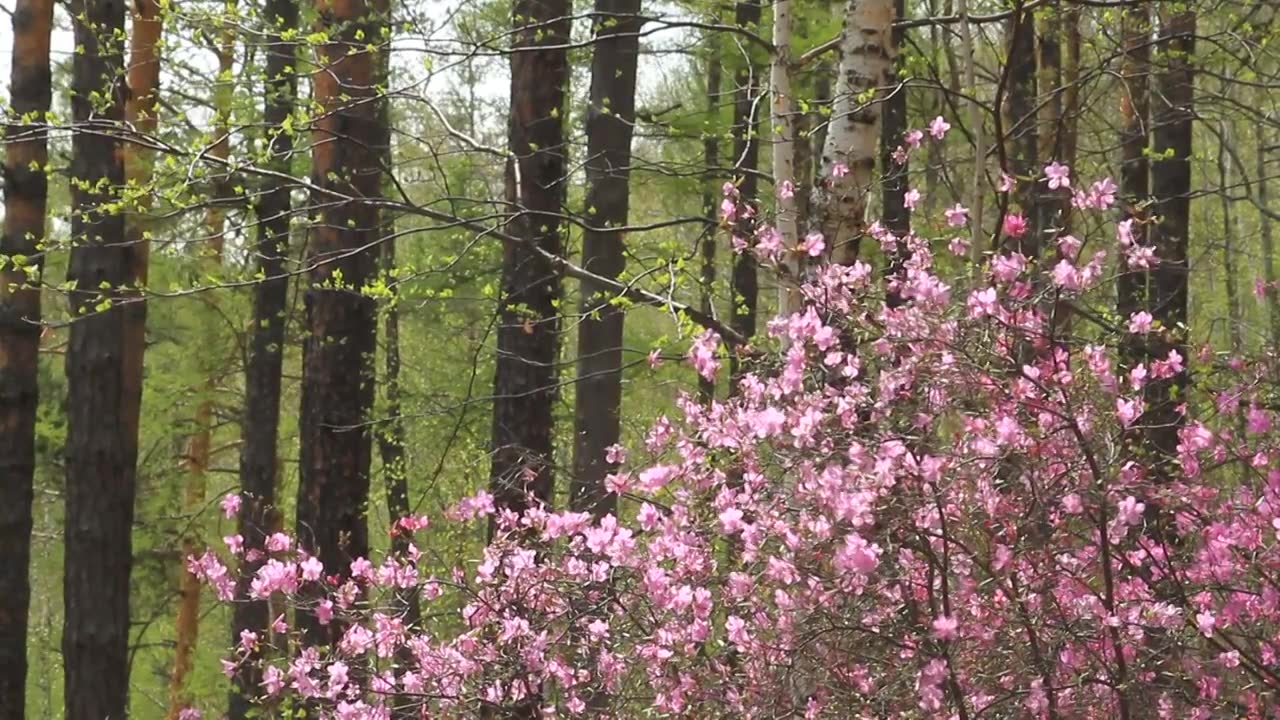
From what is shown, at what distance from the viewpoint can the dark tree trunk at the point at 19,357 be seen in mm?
7324

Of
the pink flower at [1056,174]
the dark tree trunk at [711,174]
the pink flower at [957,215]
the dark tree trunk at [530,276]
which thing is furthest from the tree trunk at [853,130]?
the dark tree trunk at [711,174]

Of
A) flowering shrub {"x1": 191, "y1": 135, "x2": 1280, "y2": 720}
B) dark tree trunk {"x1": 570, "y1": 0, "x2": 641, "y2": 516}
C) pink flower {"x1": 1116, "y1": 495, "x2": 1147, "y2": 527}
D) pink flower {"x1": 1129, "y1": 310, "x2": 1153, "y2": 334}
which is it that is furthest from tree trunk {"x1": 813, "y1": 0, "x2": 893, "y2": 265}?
dark tree trunk {"x1": 570, "y1": 0, "x2": 641, "y2": 516}

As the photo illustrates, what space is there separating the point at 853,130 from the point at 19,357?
488 centimetres

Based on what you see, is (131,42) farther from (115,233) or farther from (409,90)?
(409,90)

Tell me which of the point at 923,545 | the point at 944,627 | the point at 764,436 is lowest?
the point at 944,627

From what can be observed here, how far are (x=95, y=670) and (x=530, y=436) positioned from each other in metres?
2.96

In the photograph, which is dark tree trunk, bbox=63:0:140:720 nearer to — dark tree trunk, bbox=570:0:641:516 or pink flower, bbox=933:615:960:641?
dark tree trunk, bbox=570:0:641:516

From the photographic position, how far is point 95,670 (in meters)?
7.45

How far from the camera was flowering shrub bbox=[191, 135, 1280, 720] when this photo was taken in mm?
3453

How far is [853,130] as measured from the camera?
505cm

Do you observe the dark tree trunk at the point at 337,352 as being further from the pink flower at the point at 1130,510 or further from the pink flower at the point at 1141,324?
the pink flower at the point at 1130,510

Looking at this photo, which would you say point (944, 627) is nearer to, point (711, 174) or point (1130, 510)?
point (1130, 510)

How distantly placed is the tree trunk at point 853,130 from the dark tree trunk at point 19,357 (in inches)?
178

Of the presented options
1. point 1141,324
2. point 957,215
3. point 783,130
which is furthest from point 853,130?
point 1141,324
